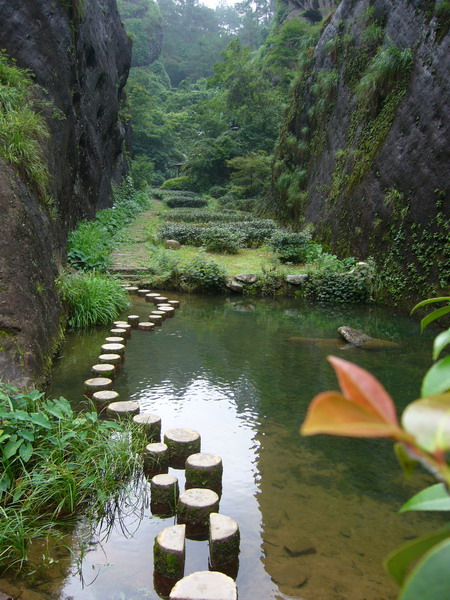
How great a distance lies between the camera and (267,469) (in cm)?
307

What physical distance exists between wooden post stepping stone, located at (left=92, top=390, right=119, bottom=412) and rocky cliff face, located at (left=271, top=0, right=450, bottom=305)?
17.9 feet

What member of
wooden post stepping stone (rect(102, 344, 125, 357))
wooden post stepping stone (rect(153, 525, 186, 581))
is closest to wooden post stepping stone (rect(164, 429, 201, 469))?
wooden post stepping stone (rect(153, 525, 186, 581))

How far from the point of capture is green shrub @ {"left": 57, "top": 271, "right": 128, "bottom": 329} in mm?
6117

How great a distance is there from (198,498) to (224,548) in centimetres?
34

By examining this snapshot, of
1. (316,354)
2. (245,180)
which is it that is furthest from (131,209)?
(316,354)

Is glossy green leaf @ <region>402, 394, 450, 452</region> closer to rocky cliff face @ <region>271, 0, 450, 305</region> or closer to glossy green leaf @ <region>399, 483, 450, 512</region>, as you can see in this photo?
glossy green leaf @ <region>399, 483, 450, 512</region>

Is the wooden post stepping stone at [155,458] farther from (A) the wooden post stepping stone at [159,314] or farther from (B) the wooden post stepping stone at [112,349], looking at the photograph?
(A) the wooden post stepping stone at [159,314]

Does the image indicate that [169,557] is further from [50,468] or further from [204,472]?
[50,468]

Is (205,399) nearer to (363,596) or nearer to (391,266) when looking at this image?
(363,596)

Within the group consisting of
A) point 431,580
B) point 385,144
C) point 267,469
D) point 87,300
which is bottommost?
point 267,469

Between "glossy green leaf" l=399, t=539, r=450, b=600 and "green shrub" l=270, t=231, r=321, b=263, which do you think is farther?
"green shrub" l=270, t=231, r=321, b=263

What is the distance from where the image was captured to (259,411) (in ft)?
12.9

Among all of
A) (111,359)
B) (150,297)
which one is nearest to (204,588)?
(111,359)

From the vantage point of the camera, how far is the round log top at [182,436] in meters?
3.08
